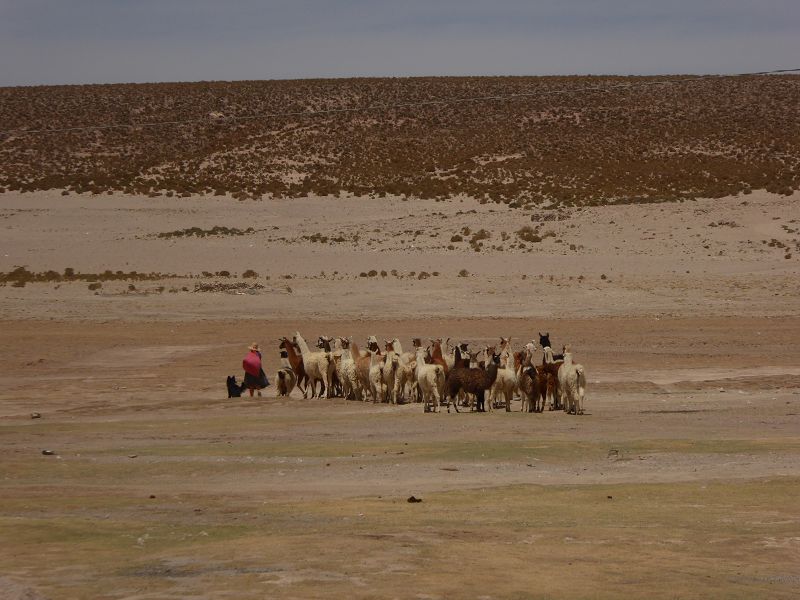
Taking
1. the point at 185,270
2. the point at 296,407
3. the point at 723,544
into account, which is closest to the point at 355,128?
the point at 185,270

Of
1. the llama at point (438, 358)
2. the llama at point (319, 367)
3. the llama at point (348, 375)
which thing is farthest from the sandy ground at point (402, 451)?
the llama at point (438, 358)

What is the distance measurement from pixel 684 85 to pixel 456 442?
9100 cm

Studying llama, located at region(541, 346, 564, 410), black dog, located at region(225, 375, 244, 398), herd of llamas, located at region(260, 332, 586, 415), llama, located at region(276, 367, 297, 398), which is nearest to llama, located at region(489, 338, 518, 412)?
herd of llamas, located at region(260, 332, 586, 415)

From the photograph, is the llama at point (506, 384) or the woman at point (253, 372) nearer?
the llama at point (506, 384)

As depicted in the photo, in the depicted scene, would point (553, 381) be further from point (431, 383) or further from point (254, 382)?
point (254, 382)

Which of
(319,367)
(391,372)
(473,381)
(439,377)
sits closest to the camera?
(473,381)

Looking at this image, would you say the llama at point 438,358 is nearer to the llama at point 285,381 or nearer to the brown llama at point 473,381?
the brown llama at point 473,381

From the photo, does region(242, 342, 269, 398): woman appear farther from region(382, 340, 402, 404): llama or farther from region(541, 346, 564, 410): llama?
region(541, 346, 564, 410): llama

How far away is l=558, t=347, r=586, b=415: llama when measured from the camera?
17766 mm

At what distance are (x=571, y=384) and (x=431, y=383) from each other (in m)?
1.95

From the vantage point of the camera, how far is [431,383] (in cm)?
1828

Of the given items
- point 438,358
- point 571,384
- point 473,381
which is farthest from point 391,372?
point 571,384

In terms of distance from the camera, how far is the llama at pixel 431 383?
59.9 feet

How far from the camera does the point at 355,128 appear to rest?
9094 centimetres
